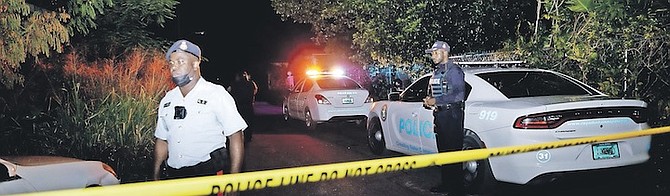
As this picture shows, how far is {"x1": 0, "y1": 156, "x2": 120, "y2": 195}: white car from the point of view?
4504mm

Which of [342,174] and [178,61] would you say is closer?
[342,174]

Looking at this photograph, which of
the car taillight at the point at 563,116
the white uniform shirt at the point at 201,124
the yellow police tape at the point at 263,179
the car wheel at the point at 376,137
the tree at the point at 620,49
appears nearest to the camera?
the yellow police tape at the point at 263,179

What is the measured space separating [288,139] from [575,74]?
18.4 feet

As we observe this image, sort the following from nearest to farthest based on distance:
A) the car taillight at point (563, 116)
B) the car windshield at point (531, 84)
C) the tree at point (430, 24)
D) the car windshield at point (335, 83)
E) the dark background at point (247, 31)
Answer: the car taillight at point (563, 116), the car windshield at point (531, 84), the tree at point (430, 24), the car windshield at point (335, 83), the dark background at point (247, 31)

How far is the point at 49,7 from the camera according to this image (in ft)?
28.4

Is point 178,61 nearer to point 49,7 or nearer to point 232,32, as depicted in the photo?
point 49,7

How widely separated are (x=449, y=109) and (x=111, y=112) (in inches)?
184

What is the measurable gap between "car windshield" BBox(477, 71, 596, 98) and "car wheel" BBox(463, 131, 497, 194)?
1.94ft

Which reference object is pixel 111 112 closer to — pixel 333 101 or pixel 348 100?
pixel 333 101

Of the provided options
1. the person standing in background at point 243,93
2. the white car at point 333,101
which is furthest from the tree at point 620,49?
the white car at point 333,101

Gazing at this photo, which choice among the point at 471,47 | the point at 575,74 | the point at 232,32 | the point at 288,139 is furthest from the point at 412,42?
the point at 232,32

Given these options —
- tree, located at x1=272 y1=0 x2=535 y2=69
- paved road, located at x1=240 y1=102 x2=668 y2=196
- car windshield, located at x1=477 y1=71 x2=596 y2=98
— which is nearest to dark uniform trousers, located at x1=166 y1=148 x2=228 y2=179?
paved road, located at x1=240 y1=102 x2=668 y2=196

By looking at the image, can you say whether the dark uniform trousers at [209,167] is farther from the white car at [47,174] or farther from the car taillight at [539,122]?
the car taillight at [539,122]

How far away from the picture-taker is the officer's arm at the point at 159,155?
13.7 feet
